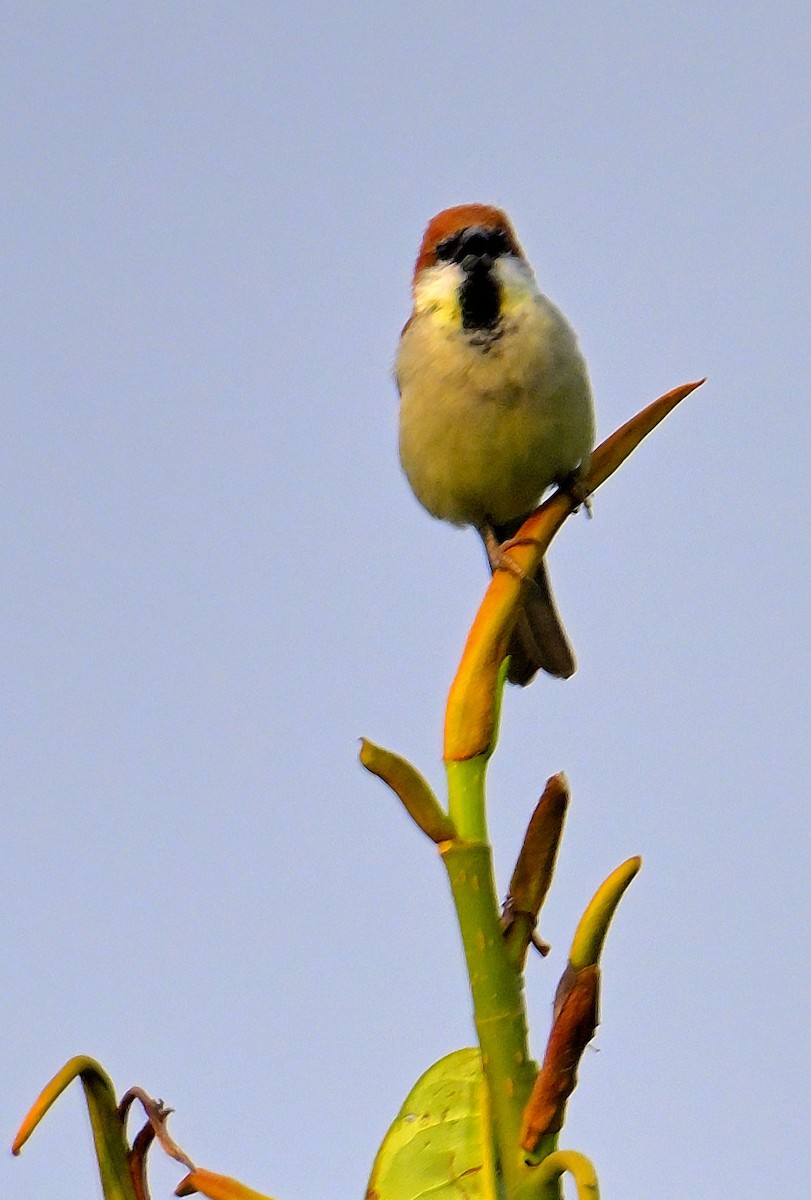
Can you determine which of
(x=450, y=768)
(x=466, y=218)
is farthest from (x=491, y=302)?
(x=450, y=768)

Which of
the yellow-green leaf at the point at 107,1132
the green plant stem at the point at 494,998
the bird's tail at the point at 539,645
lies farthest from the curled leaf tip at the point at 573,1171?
the bird's tail at the point at 539,645

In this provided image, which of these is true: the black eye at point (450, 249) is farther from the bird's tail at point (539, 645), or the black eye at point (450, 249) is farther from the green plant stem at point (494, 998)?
the green plant stem at point (494, 998)

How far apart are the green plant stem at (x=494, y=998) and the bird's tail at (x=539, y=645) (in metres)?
2.82

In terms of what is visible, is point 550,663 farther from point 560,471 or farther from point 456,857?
point 456,857

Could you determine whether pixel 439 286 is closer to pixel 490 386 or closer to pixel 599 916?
pixel 490 386

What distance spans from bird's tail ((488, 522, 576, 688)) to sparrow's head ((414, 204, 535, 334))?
70cm

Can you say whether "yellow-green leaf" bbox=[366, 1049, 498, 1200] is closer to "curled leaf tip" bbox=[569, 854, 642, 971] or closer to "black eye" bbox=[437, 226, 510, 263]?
"curled leaf tip" bbox=[569, 854, 642, 971]

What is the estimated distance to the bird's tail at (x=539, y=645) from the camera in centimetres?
396

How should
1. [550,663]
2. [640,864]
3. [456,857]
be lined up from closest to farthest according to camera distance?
[640,864] → [456,857] → [550,663]

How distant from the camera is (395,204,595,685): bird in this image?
372cm

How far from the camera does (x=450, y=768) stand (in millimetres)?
1051

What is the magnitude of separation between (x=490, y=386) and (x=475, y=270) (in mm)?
326

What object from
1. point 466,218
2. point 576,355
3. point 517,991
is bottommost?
point 517,991

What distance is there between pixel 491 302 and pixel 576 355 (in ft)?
0.86
